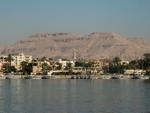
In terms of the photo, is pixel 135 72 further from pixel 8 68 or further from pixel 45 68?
pixel 8 68

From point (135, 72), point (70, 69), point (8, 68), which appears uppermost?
point (8, 68)

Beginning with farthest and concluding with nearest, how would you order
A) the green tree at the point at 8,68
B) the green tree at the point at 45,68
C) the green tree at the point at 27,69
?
the green tree at the point at 8,68 → the green tree at the point at 45,68 → the green tree at the point at 27,69

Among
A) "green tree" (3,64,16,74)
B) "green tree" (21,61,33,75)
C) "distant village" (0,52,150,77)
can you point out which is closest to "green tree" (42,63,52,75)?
"distant village" (0,52,150,77)

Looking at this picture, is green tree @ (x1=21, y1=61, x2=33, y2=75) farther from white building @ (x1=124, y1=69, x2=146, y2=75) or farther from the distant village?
white building @ (x1=124, y1=69, x2=146, y2=75)

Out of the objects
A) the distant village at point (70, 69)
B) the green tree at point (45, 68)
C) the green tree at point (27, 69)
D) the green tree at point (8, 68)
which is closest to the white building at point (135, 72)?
the distant village at point (70, 69)

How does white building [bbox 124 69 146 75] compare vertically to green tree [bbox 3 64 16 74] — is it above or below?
below

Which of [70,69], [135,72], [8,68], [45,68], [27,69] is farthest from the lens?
[8,68]

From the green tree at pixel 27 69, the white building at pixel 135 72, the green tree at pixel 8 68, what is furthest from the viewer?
the green tree at pixel 8 68

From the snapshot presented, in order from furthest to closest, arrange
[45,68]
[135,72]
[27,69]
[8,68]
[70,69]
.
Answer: [8,68] < [45,68] < [70,69] < [27,69] < [135,72]

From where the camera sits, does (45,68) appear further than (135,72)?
Yes

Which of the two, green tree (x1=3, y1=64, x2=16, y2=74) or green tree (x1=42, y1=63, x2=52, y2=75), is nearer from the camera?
green tree (x1=42, y1=63, x2=52, y2=75)

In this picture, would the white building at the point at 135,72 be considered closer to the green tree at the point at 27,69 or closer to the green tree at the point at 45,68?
the green tree at the point at 45,68

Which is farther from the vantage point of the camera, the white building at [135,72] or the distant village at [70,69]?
the distant village at [70,69]

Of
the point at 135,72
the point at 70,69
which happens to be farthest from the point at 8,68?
the point at 135,72
